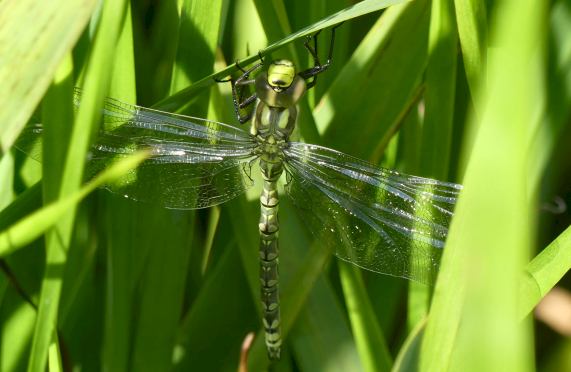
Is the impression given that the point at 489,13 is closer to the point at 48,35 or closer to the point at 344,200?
the point at 344,200

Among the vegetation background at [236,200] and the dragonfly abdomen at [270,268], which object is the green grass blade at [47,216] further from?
the dragonfly abdomen at [270,268]

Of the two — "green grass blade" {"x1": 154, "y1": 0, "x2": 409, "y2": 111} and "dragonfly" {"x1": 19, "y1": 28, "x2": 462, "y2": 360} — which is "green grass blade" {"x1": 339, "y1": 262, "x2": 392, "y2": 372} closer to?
"dragonfly" {"x1": 19, "y1": 28, "x2": 462, "y2": 360}

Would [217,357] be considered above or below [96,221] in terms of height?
below

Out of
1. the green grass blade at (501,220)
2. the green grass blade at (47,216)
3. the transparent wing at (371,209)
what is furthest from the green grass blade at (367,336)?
the green grass blade at (501,220)

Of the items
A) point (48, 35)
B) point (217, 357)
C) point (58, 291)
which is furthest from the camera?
point (217, 357)

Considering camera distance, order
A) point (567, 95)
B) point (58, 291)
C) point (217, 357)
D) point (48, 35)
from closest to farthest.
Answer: point (48, 35) < point (58, 291) < point (567, 95) < point (217, 357)

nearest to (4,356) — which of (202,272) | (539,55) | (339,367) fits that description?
(202,272)

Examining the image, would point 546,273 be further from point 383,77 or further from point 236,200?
point 236,200
